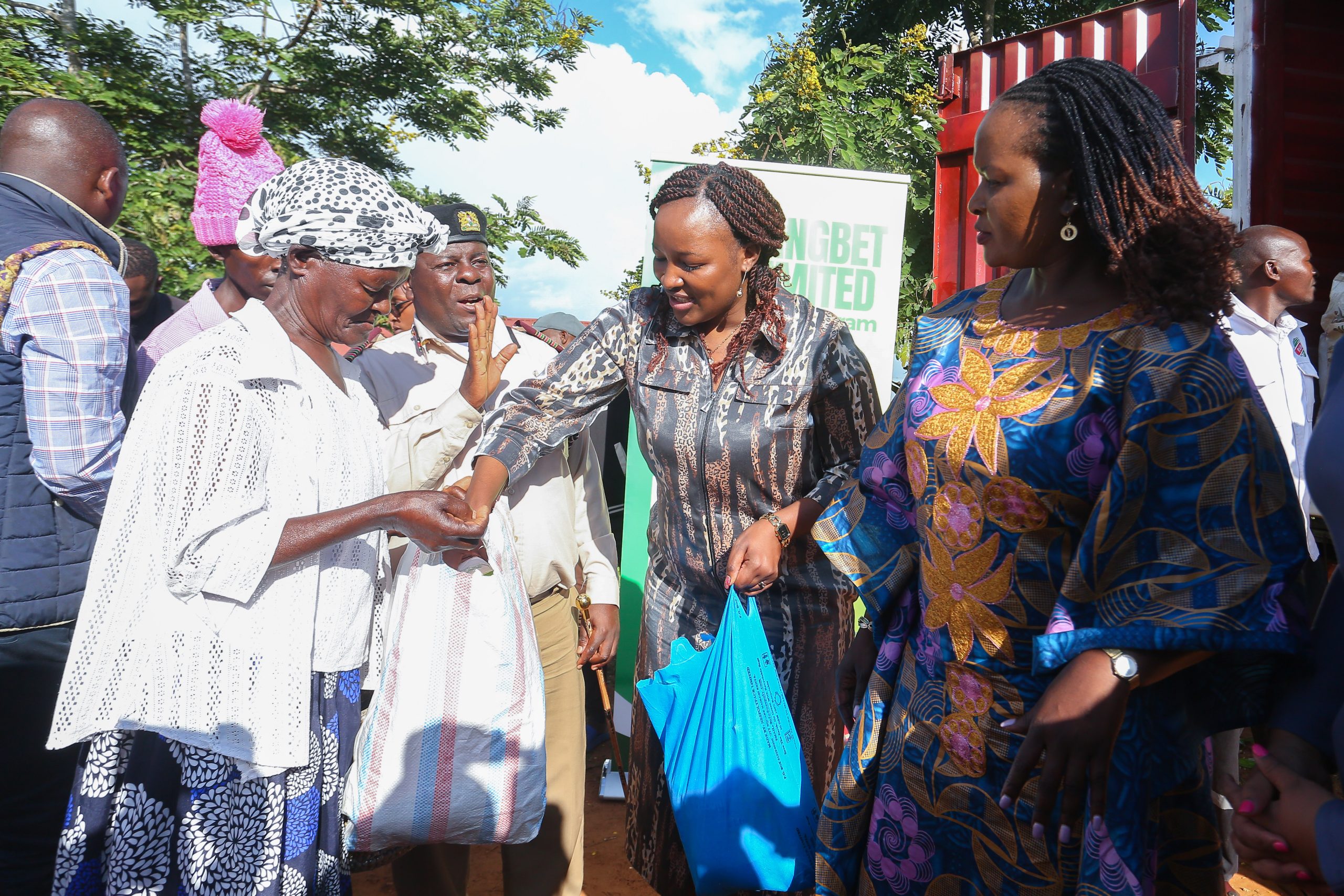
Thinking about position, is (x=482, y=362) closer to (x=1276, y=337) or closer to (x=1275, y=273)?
(x=1276, y=337)

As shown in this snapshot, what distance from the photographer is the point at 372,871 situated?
3.96 m

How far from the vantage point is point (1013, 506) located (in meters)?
1.59

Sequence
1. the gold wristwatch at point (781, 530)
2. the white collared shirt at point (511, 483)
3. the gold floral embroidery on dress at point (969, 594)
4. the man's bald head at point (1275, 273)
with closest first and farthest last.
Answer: the gold floral embroidery on dress at point (969, 594)
the gold wristwatch at point (781, 530)
the white collared shirt at point (511, 483)
the man's bald head at point (1275, 273)

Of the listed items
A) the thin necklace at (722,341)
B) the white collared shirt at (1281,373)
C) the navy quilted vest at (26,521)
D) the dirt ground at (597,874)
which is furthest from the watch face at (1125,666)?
the dirt ground at (597,874)

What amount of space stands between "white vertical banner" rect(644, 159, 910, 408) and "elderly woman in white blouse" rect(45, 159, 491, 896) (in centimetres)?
293

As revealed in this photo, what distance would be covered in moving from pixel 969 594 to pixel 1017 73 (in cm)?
667

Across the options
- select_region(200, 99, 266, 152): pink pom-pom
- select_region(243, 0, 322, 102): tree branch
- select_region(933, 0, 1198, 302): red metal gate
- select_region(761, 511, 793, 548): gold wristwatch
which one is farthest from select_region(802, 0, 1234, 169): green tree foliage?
select_region(761, 511, 793, 548): gold wristwatch

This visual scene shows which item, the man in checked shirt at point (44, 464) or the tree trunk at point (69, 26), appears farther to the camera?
the tree trunk at point (69, 26)

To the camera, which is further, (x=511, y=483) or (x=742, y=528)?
(x=511, y=483)

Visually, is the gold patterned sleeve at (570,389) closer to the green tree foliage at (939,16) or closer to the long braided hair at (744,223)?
the long braided hair at (744,223)

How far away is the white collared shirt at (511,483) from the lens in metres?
2.76

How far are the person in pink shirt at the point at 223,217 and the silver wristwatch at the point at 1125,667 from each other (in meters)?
3.02

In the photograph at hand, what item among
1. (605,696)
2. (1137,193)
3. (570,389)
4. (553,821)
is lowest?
(553,821)

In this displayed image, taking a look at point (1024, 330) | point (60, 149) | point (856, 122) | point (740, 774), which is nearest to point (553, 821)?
point (740, 774)
